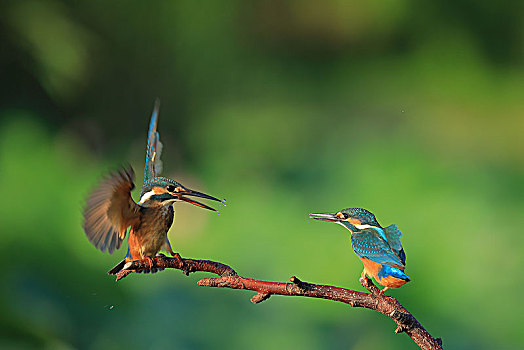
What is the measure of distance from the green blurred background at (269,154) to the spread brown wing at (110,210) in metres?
1.05

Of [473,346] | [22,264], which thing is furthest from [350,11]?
[22,264]

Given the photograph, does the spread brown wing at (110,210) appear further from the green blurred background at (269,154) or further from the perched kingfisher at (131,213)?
the green blurred background at (269,154)

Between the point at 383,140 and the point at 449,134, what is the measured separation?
20 cm

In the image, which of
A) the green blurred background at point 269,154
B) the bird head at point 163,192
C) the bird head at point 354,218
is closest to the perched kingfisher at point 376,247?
the bird head at point 354,218

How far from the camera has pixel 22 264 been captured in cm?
170

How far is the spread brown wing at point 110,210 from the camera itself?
646mm

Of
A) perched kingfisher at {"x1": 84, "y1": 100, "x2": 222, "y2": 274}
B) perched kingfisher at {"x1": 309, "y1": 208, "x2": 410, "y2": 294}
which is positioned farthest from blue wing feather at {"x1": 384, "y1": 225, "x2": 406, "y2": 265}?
perched kingfisher at {"x1": 84, "y1": 100, "x2": 222, "y2": 274}

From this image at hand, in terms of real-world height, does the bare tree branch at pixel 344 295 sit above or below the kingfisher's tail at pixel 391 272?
below

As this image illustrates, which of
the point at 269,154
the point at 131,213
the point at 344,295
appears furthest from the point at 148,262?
the point at 269,154

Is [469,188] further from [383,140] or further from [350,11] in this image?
[350,11]

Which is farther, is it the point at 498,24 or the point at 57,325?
the point at 498,24

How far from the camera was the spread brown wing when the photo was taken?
646 mm

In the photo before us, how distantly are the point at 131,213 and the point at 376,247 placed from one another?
0.96 feet

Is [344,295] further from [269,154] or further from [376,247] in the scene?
[269,154]
